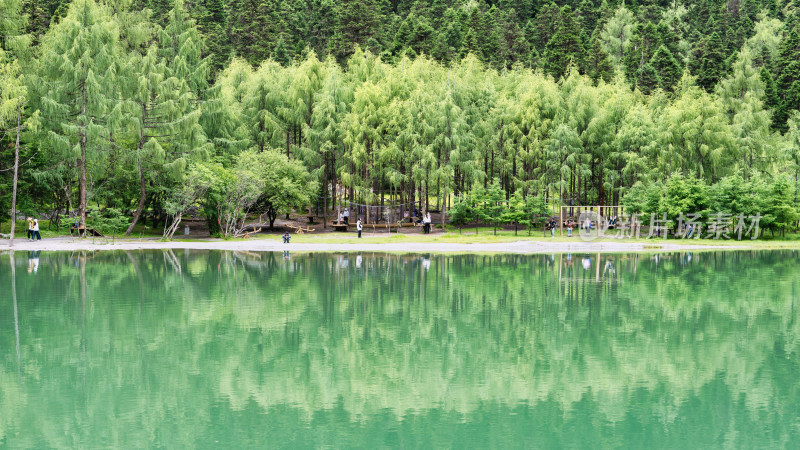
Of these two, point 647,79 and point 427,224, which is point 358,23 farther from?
point 427,224

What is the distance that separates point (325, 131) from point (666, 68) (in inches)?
1625

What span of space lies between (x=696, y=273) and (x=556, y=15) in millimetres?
82645

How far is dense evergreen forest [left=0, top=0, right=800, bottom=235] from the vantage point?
43.6 m

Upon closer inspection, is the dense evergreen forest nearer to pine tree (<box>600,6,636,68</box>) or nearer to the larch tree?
the larch tree

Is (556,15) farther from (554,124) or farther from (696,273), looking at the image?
(696,273)

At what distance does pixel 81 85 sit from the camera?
43031 millimetres

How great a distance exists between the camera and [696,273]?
1141 inches

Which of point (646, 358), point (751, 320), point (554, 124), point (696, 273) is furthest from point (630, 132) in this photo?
point (646, 358)

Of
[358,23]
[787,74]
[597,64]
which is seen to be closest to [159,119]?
[358,23]

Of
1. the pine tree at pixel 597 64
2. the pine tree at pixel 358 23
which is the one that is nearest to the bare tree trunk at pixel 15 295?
the pine tree at pixel 358 23

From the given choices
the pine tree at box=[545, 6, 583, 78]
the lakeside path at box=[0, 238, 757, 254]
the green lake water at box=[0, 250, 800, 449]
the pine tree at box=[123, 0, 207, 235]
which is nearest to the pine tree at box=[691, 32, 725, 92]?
the pine tree at box=[545, 6, 583, 78]

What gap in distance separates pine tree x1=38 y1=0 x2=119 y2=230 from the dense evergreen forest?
0.11 meters

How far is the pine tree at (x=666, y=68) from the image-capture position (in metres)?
74.7

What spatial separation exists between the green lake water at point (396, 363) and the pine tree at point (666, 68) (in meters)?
53.3
